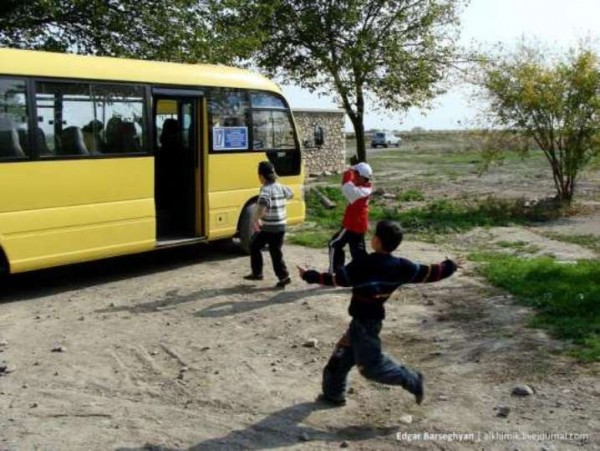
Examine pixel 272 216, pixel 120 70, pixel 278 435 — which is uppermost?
pixel 120 70

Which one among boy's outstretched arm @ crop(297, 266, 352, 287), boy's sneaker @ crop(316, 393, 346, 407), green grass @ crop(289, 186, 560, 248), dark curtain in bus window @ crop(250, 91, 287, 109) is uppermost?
dark curtain in bus window @ crop(250, 91, 287, 109)

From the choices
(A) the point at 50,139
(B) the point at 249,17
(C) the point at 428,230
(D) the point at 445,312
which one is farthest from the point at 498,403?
(B) the point at 249,17

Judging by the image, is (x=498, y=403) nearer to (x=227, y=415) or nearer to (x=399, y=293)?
(x=227, y=415)

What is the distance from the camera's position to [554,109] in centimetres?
1594

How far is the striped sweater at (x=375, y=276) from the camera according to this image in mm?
4746

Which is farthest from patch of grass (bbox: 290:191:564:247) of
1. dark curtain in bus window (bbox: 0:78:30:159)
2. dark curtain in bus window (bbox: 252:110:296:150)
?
dark curtain in bus window (bbox: 0:78:30:159)

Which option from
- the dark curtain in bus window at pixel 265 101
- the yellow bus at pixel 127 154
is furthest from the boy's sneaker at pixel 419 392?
the dark curtain in bus window at pixel 265 101

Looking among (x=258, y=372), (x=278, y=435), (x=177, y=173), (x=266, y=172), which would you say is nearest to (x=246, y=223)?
(x=177, y=173)

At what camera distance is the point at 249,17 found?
56.3 ft

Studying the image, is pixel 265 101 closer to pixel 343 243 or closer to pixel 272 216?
pixel 272 216

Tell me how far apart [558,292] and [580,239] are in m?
5.06

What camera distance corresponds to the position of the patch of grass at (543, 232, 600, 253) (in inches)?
467

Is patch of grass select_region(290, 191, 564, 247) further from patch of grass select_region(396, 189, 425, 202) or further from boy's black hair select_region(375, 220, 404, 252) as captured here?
boy's black hair select_region(375, 220, 404, 252)

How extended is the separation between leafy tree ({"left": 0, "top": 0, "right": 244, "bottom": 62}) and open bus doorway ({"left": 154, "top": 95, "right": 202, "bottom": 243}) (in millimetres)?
4604
